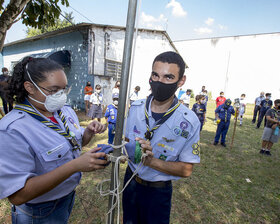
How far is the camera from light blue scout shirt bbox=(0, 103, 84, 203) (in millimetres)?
990

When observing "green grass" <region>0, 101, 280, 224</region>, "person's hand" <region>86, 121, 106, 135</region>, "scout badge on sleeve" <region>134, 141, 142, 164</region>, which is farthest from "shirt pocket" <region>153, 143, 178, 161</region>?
"green grass" <region>0, 101, 280, 224</region>

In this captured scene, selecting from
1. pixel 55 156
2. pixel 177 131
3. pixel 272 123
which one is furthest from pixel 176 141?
pixel 272 123

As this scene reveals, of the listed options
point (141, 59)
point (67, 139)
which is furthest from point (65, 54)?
point (67, 139)

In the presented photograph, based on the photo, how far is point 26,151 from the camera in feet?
3.52

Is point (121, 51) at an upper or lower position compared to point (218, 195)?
upper

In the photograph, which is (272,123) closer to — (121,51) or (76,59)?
(121,51)

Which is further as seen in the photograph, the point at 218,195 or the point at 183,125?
the point at 218,195

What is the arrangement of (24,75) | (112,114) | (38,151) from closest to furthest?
(38,151) < (24,75) < (112,114)

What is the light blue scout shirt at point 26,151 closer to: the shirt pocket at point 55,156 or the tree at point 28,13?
the shirt pocket at point 55,156

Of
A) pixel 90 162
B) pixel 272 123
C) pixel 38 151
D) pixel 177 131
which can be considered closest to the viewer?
pixel 90 162

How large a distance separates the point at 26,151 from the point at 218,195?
4029 mm

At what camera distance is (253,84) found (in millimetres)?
24453

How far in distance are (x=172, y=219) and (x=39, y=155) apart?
8.98 ft

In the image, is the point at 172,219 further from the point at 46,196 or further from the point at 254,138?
the point at 254,138
